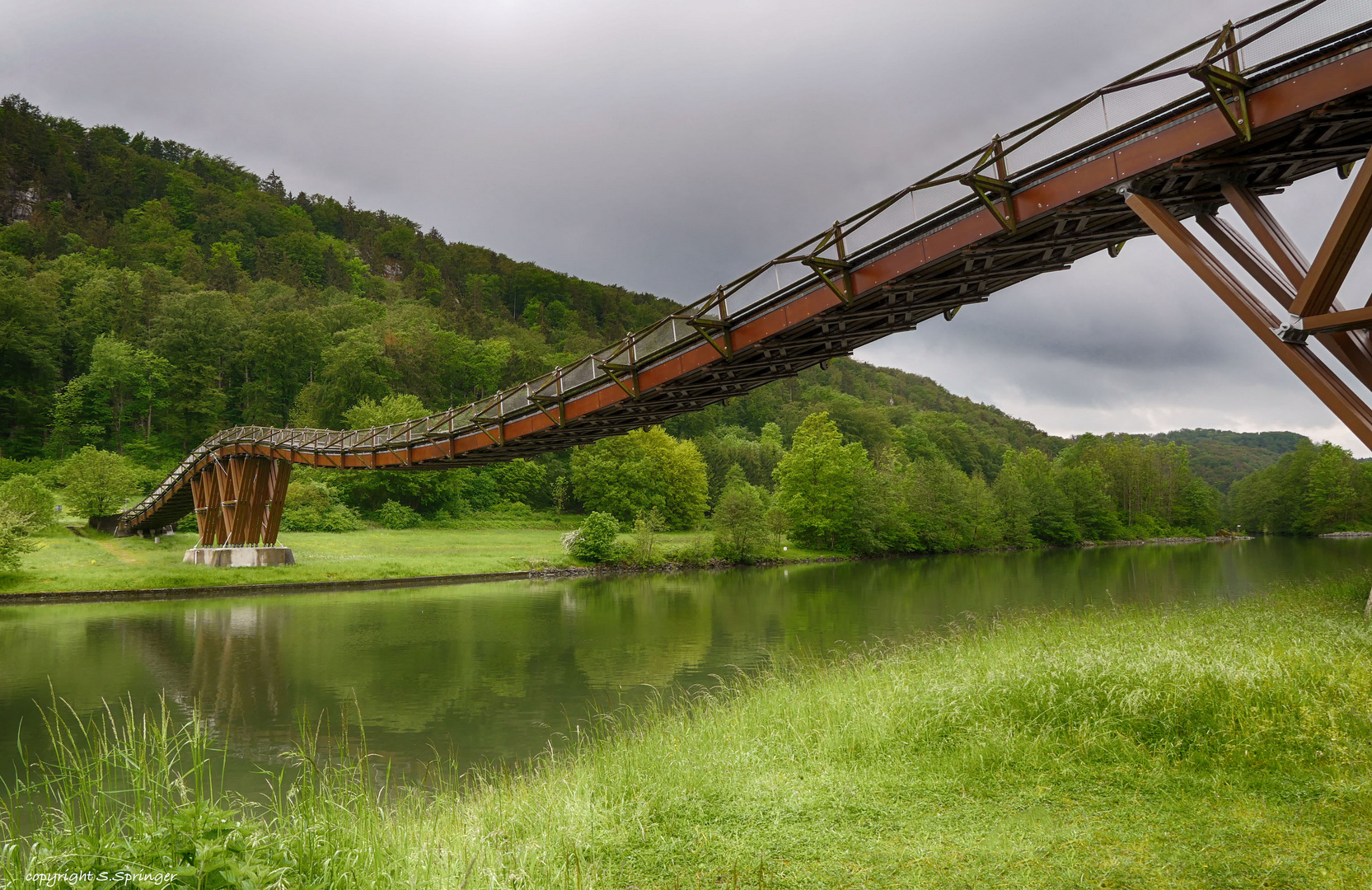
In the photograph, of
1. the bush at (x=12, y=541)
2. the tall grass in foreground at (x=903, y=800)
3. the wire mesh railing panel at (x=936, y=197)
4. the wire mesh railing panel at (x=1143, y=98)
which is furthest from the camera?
the bush at (x=12, y=541)

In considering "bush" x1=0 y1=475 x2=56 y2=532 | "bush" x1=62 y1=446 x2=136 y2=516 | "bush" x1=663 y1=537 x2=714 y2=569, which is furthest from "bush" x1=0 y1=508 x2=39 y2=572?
"bush" x1=663 y1=537 x2=714 y2=569

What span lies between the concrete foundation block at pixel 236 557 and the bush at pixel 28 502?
6.22 m

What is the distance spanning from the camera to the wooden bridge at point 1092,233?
22.5 ft

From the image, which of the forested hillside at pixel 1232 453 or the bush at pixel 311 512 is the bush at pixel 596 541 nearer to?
the bush at pixel 311 512

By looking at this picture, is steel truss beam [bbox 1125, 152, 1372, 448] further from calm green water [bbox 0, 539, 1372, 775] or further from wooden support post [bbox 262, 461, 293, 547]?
wooden support post [bbox 262, 461, 293, 547]

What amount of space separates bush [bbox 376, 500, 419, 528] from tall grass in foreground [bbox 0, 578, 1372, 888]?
52.1m

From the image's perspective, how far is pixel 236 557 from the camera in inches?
1442

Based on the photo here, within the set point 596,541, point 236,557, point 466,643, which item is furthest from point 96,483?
point 466,643

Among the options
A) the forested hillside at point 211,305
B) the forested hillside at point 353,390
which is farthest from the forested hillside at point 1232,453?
the forested hillside at point 211,305

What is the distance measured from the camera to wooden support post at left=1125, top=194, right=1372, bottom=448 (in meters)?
6.77

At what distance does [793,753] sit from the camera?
7.97 meters

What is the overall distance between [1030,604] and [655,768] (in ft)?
75.3

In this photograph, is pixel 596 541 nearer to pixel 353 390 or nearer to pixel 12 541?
pixel 12 541

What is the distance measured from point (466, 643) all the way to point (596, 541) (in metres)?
27.2
